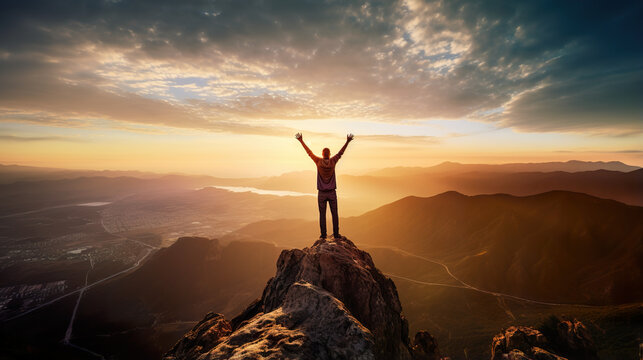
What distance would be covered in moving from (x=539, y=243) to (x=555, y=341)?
310 ft

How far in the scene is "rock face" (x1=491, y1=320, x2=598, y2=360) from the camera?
97.0 feet

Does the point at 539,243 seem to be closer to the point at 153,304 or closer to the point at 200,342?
the point at 200,342

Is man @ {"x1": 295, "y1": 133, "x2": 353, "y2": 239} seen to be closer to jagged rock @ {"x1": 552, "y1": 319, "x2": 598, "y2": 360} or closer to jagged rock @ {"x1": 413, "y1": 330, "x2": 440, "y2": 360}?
jagged rock @ {"x1": 413, "y1": 330, "x2": 440, "y2": 360}

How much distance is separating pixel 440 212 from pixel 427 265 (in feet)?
188

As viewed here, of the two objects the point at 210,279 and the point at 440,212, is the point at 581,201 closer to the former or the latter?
the point at 440,212

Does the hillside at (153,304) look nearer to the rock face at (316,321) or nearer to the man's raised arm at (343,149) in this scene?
the rock face at (316,321)

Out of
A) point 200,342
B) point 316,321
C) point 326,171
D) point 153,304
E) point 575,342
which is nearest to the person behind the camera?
point 316,321

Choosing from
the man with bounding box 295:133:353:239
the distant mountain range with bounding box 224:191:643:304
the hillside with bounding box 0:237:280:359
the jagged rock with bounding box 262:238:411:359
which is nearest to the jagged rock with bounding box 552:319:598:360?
the jagged rock with bounding box 262:238:411:359

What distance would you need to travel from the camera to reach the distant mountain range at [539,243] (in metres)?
86.9

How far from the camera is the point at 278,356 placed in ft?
19.7

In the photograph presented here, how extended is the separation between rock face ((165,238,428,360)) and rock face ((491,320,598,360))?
82.6 ft

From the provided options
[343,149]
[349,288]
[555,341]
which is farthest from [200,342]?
[555,341]

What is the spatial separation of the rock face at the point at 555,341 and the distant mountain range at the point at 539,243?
6142 cm

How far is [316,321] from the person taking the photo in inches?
309
